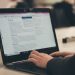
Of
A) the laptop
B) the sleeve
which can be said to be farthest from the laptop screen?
the sleeve

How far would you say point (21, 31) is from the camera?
1.23 meters

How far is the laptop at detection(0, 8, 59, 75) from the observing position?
1.14 metres

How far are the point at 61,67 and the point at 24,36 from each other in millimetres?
292

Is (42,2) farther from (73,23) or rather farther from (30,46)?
(30,46)

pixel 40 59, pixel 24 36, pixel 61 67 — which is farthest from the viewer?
pixel 24 36

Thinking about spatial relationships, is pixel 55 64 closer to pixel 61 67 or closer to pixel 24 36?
pixel 61 67

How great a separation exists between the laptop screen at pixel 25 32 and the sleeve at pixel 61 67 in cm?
20

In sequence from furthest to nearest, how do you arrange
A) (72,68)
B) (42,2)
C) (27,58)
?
1. (42,2)
2. (27,58)
3. (72,68)

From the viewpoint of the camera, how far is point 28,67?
1.10 m

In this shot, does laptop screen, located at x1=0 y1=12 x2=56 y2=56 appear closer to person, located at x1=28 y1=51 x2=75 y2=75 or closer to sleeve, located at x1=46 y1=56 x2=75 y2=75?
person, located at x1=28 y1=51 x2=75 y2=75

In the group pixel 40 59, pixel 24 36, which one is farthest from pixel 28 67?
pixel 24 36

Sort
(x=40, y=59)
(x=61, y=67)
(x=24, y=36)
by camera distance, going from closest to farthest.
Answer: (x=61, y=67)
(x=40, y=59)
(x=24, y=36)

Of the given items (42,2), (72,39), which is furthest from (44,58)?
(42,2)

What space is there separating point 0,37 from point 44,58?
200 millimetres
